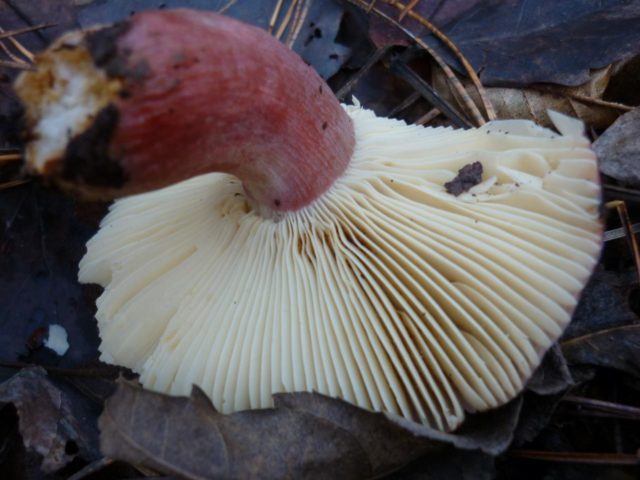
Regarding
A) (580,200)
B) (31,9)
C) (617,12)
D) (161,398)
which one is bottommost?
(617,12)

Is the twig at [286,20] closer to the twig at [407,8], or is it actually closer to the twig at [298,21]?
the twig at [298,21]

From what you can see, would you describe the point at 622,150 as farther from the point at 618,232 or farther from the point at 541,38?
the point at 541,38

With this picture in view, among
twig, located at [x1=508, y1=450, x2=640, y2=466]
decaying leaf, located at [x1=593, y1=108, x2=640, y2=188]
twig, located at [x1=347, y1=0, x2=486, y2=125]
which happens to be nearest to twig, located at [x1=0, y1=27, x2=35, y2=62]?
twig, located at [x1=347, y1=0, x2=486, y2=125]

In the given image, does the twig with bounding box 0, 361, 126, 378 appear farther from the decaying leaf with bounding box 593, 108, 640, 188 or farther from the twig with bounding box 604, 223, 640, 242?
the decaying leaf with bounding box 593, 108, 640, 188

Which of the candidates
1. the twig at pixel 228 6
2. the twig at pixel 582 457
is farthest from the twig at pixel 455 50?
the twig at pixel 582 457

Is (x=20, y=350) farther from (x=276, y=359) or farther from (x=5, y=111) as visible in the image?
(x=276, y=359)

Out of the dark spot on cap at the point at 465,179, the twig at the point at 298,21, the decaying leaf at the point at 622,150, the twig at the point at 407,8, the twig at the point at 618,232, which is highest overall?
the twig at the point at 298,21

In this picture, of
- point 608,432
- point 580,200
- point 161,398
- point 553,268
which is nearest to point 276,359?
point 161,398
